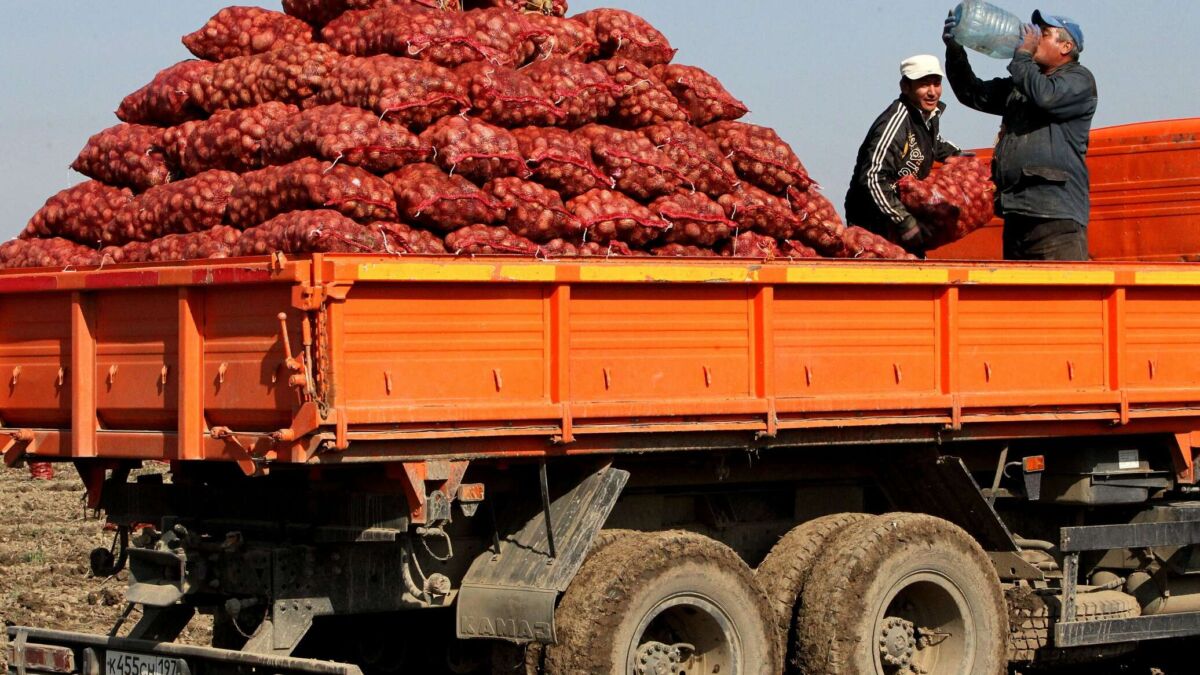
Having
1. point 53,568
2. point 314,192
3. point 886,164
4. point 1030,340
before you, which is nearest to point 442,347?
point 314,192

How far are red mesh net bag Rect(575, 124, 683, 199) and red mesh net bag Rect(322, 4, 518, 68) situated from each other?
560 millimetres

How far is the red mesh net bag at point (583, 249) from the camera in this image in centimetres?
743

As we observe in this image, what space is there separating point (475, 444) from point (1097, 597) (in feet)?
12.6

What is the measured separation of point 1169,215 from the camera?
10.4m

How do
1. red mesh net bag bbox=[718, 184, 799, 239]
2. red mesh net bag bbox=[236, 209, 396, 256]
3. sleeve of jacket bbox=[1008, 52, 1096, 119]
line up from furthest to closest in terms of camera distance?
1. sleeve of jacket bbox=[1008, 52, 1096, 119]
2. red mesh net bag bbox=[718, 184, 799, 239]
3. red mesh net bag bbox=[236, 209, 396, 256]

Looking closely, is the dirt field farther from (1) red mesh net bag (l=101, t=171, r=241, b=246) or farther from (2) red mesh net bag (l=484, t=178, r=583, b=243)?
(2) red mesh net bag (l=484, t=178, r=583, b=243)

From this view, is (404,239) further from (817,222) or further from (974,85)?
(974,85)

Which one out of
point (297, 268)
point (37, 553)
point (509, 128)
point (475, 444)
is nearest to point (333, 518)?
point (475, 444)

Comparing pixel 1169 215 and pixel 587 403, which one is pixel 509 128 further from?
pixel 1169 215

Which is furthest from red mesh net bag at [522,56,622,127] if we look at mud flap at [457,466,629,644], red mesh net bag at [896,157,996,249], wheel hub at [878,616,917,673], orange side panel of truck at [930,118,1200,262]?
orange side panel of truck at [930,118,1200,262]

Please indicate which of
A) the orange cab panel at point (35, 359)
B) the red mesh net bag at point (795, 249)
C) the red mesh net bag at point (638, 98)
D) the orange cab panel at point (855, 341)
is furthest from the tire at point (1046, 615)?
the orange cab panel at point (35, 359)

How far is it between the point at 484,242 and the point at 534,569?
1.40 meters

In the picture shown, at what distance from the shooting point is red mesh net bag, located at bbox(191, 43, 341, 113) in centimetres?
784

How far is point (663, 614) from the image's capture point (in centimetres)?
727
